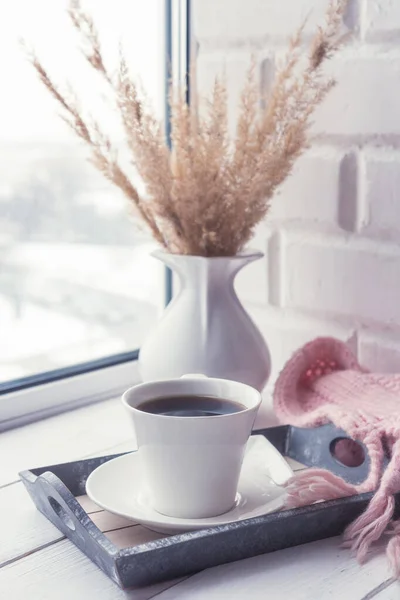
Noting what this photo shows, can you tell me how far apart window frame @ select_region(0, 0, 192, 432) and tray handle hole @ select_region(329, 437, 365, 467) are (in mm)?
327

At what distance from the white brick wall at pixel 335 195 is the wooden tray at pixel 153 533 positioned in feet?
0.83

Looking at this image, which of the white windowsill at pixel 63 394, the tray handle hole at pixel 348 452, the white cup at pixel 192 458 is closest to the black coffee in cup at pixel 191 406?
the white cup at pixel 192 458

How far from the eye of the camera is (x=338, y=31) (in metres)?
0.80

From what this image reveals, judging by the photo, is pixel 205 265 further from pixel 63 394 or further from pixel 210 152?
pixel 63 394

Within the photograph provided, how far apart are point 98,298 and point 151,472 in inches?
19.8

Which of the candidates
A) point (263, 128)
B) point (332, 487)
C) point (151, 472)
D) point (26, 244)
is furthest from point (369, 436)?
point (26, 244)

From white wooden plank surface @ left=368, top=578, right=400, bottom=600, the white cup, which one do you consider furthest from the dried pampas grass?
white wooden plank surface @ left=368, top=578, right=400, bottom=600

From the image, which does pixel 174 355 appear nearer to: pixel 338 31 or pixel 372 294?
pixel 372 294

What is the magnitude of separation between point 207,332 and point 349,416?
0.18 m

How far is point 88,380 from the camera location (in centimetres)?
92

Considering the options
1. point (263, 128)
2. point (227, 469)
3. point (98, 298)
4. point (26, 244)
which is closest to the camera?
point (227, 469)

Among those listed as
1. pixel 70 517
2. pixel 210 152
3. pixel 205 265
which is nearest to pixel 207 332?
pixel 205 265

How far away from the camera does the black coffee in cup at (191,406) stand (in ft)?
1.99

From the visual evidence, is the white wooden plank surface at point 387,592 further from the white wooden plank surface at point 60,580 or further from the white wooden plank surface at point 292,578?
the white wooden plank surface at point 60,580
